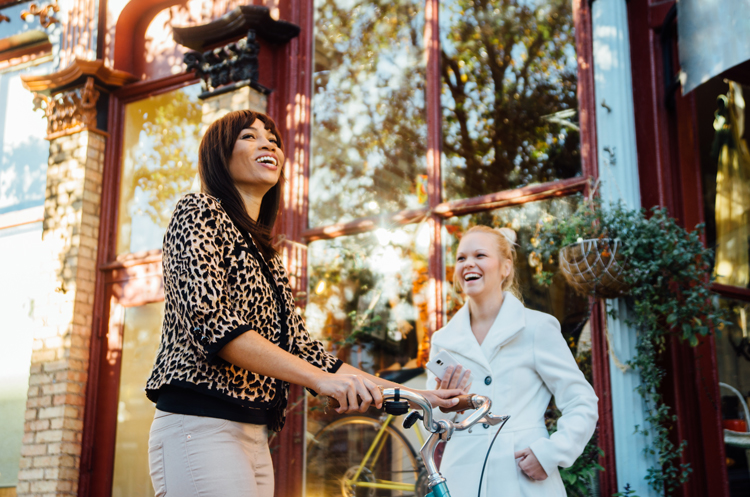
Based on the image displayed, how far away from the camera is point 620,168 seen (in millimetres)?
4562

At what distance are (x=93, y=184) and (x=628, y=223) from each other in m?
4.68

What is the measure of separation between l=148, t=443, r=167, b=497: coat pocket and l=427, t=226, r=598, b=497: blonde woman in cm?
109

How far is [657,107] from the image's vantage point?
4648mm

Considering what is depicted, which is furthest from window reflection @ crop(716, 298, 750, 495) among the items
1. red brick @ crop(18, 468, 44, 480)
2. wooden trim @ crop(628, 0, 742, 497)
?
red brick @ crop(18, 468, 44, 480)

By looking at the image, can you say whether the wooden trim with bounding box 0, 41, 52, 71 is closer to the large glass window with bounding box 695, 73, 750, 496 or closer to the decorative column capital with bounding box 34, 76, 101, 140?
the decorative column capital with bounding box 34, 76, 101, 140

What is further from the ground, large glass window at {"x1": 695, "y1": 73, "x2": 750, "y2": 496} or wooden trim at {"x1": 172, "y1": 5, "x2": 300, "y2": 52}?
wooden trim at {"x1": 172, "y1": 5, "x2": 300, "y2": 52}

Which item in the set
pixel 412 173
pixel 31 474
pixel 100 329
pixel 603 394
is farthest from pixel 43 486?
pixel 603 394

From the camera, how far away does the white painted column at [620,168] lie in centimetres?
415

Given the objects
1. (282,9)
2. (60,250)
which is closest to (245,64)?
(282,9)

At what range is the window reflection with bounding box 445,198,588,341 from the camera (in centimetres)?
464

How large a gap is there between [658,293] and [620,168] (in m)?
0.86

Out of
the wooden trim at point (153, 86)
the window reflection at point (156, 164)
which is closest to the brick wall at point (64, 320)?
the window reflection at point (156, 164)

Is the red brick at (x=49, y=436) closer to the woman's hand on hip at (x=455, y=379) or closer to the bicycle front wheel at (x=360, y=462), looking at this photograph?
the bicycle front wheel at (x=360, y=462)

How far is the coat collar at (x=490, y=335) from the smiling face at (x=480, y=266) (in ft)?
0.34
